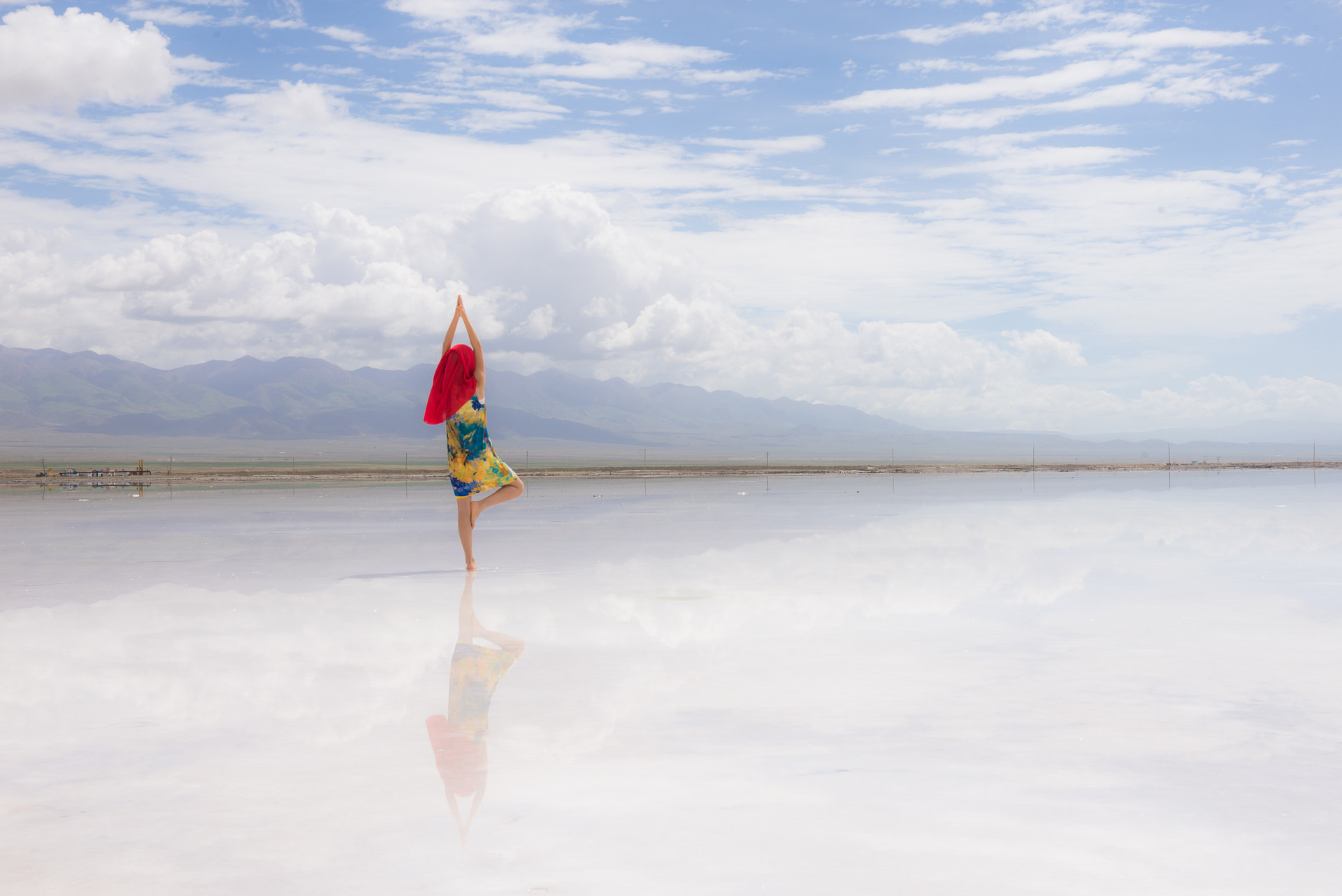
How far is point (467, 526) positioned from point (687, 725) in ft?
19.5

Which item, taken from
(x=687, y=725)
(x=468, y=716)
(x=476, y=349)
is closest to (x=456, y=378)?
(x=476, y=349)

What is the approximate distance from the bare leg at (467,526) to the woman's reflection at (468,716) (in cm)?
252

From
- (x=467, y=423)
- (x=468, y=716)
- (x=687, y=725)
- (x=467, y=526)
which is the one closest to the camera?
(x=687, y=725)

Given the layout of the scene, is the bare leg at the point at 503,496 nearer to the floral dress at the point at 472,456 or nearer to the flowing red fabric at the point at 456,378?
the floral dress at the point at 472,456

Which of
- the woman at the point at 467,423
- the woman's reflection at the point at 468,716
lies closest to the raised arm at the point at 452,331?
the woman at the point at 467,423

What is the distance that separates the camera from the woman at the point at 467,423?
10.6m

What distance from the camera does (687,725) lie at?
463 cm

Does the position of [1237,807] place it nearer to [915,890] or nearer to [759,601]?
[915,890]

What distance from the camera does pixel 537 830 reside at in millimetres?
3418

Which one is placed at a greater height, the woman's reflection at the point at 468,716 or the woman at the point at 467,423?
the woman at the point at 467,423

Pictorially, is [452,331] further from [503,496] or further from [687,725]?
[687,725]

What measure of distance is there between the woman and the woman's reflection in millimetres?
3323

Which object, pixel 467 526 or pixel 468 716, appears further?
pixel 467 526

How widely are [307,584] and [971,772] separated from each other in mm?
6603
